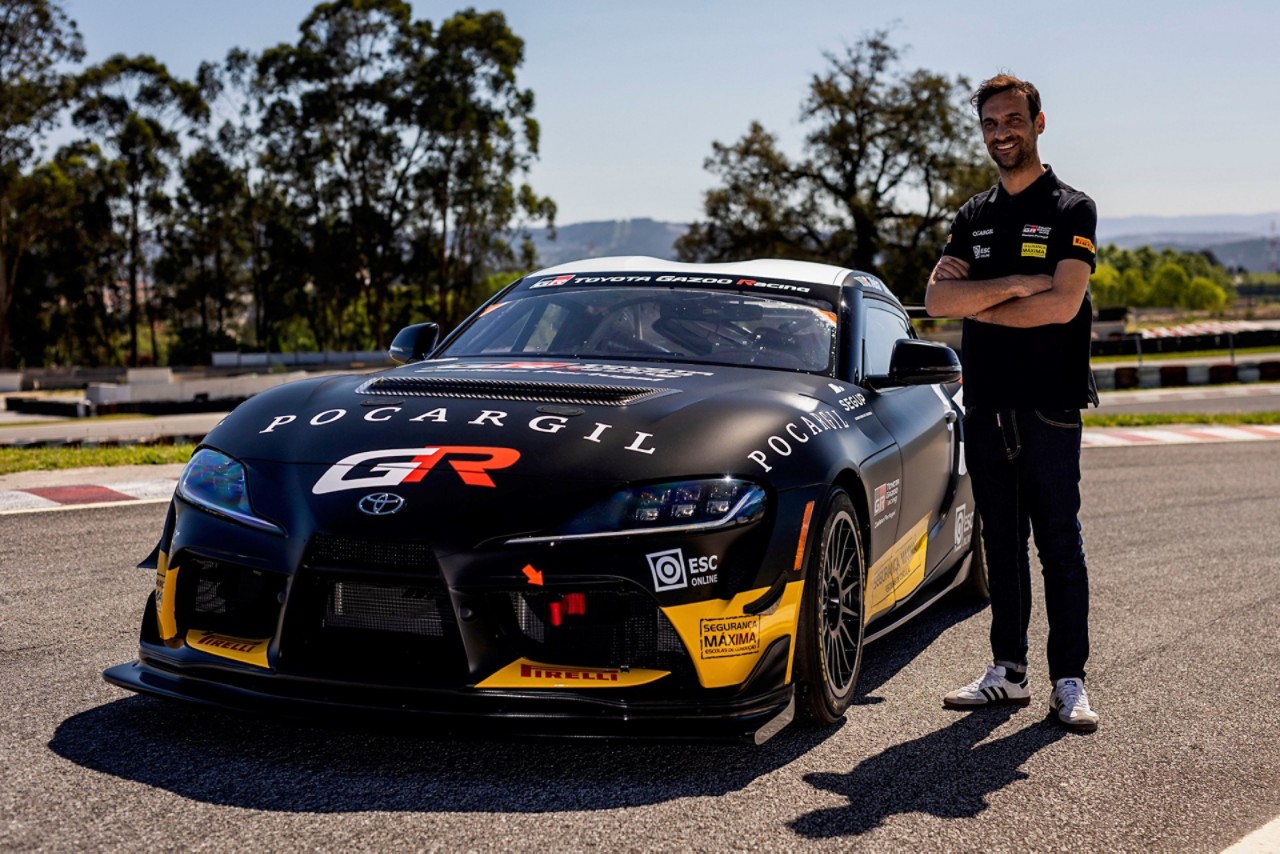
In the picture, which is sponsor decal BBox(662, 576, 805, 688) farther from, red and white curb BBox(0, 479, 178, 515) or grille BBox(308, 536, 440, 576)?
red and white curb BBox(0, 479, 178, 515)

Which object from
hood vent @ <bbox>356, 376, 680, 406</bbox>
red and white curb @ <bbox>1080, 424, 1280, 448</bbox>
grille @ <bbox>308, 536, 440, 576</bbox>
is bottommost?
red and white curb @ <bbox>1080, 424, 1280, 448</bbox>

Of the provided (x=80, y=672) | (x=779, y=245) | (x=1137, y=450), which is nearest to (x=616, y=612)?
(x=80, y=672)

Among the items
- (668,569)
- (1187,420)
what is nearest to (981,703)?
(668,569)

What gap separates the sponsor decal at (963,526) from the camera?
5848mm

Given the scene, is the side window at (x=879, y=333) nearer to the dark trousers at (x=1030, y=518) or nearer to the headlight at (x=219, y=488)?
the dark trousers at (x=1030, y=518)

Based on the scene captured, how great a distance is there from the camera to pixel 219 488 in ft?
12.6

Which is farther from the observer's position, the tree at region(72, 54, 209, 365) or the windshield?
the tree at region(72, 54, 209, 365)

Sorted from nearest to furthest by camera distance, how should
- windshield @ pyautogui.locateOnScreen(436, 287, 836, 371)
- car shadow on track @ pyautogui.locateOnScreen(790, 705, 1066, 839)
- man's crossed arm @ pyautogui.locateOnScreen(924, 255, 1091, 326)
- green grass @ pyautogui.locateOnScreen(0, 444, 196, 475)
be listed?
car shadow on track @ pyautogui.locateOnScreen(790, 705, 1066, 839) < man's crossed arm @ pyautogui.locateOnScreen(924, 255, 1091, 326) < windshield @ pyautogui.locateOnScreen(436, 287, 836, 371) < green grass @ pyautogui.locateOnScreen(0, 444, 196, 475)

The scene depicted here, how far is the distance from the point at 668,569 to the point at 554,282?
2.29m

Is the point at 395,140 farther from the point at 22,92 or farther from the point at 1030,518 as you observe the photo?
the point at 1030,518

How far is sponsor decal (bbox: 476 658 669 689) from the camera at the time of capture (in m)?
3.41

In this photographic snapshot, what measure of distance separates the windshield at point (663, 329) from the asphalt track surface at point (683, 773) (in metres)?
1.24

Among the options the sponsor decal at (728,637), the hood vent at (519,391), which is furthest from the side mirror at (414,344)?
the sponsor decal at (728,637)

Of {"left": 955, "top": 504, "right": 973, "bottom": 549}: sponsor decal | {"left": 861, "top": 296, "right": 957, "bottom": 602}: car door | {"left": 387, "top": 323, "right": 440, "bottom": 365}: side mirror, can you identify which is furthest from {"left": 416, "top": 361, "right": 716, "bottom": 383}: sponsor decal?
{"left": 955, "top": 504, "right": 973, "bottom": 549}: sponsor decal
